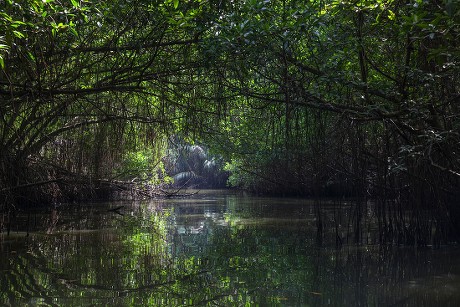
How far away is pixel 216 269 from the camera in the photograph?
5.15 meters

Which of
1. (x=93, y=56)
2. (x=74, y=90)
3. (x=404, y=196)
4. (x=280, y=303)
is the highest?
(x=93, y=56)

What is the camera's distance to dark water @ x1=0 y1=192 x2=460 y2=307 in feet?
13.6

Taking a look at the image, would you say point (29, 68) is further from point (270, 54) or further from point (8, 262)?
point (270, 54)

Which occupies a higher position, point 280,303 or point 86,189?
point 86,189

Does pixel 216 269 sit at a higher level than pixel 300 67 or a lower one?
lower

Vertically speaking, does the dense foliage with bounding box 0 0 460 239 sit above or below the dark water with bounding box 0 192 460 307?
above

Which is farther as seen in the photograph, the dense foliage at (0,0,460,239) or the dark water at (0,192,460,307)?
the dense foliage at (0,0,460,239)

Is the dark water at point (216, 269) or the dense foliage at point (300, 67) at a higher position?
the dense foliage at point (300, 67)

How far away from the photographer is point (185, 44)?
668 cm

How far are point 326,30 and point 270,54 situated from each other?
3.58 feet

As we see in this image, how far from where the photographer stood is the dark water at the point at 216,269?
4.14m

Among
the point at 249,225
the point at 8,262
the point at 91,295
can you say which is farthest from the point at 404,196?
the point at 8,262

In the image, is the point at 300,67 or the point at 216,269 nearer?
the point at 216,269

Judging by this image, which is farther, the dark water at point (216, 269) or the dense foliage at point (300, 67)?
the dense foliage at point (300, 67)
